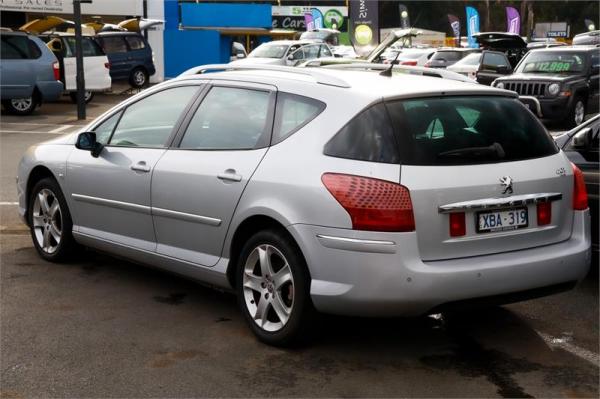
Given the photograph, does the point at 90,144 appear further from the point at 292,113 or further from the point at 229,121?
the point at 292,113

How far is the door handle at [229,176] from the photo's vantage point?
16.3ft

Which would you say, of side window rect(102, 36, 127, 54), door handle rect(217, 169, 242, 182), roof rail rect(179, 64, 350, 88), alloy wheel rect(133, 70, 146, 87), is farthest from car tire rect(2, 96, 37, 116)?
door handle rect(217, 169, 242, 182)

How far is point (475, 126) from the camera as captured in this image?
482 cm

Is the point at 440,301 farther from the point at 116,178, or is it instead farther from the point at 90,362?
the point at 116,178

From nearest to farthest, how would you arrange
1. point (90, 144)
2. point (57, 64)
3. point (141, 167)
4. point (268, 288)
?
point (268, 288) → point (141, 167) → point (90, 144) → point (57, 64)

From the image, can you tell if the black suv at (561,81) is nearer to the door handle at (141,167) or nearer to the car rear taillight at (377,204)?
the door handle at (141,167)

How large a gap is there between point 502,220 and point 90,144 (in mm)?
3003

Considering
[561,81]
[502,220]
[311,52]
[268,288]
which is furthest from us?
[311,52]

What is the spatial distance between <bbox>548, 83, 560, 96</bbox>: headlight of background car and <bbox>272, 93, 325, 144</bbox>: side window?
46.9 feet

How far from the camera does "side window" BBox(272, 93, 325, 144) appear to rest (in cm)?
486

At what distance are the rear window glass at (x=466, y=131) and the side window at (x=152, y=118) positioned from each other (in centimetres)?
168

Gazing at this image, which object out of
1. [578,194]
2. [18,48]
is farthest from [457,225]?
[18,48]

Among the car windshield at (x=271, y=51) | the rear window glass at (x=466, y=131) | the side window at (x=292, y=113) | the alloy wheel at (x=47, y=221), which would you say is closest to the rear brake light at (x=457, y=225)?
the rear window glass at (x=466, y=131)

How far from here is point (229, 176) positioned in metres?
5.02
